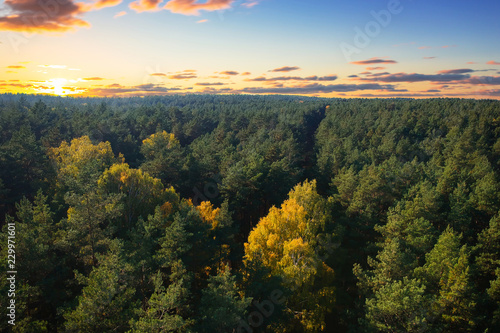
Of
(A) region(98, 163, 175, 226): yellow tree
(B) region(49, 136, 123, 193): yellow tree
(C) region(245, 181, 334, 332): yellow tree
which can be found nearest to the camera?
(C) region(245, 181, 334, 332): yellow tree

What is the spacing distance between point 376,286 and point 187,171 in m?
32.0

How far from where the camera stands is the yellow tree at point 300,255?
71.7ft

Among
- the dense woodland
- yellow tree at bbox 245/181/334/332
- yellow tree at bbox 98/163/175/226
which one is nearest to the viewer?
the dense woodland

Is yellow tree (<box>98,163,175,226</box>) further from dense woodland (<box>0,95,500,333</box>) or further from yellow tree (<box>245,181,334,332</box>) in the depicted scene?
yellow tree (<box>245,181,334,332</box>)

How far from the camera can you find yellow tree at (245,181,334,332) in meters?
21.8

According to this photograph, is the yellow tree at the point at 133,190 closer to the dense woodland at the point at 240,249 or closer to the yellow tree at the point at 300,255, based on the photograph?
the dense woodland at the point at 240,249

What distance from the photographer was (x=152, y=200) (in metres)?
30.8

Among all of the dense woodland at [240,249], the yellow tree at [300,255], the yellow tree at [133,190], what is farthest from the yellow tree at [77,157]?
the yellow tree at [300,255]

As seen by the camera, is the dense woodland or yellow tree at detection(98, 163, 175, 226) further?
yellow tree at detection(98, 163, 175, 226)

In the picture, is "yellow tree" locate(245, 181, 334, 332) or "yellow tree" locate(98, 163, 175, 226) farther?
"yellow tree" locate(98, 163, 175, 226)

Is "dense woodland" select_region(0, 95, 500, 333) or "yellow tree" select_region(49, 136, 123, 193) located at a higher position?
"yellow tree" select_region(49, 136, 123, 193)

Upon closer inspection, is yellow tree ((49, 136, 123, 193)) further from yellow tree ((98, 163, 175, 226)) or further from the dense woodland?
yellow tree ((98, 163, 175, 226))

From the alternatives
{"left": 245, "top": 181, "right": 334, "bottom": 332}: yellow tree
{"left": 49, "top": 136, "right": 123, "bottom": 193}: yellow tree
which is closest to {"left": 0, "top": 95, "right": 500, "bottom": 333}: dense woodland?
{"left": 245, "top": 181, "right": 334, "bottom": 332}: yellow tree

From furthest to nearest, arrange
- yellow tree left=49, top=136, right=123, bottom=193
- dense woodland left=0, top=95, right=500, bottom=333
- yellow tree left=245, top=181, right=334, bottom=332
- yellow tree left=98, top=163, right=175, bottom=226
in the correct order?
yellow tree left=49, top=136, right=123, bottom=193 < yellow tree left=98, top=163, right=175, bottom=226 < yellow tree left=245, top=181, right=334, bottom=332 < dense woodland left=0, top=95, right=500, bottom=333
